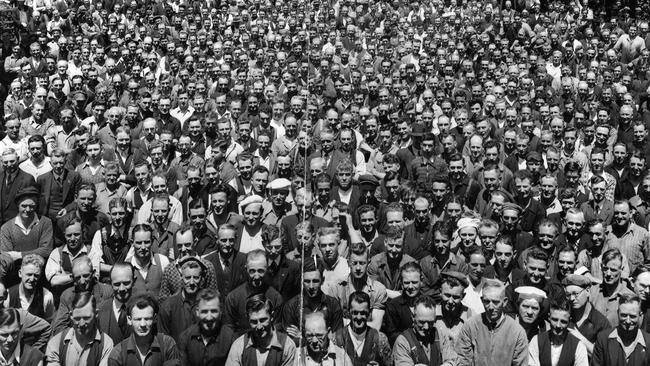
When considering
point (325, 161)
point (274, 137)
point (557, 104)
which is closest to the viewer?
point (325, 161)

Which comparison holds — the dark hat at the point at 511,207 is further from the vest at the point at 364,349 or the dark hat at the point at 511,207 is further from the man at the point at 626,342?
the vest at the point at 364,349

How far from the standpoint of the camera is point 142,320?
19.6ft

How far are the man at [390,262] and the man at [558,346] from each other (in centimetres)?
181

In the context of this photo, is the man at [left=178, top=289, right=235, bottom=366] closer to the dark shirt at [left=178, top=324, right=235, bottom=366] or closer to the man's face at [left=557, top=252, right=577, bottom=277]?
the dark shirt at [left=178, top=324, right=235, bottom=366]

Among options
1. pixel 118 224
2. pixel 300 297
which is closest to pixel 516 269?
pixel 300 297

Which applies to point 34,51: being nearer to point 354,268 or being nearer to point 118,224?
point 118,224

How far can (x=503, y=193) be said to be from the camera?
30.4 ft

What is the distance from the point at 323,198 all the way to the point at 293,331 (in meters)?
3.01

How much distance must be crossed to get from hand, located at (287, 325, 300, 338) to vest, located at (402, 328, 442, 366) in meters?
0.99

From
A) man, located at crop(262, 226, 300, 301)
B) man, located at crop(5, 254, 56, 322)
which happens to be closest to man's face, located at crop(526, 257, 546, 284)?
man, located at crop(262, 226, 300, 301)

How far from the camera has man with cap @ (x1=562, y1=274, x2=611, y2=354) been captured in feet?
22.7

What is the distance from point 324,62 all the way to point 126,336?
405 inches

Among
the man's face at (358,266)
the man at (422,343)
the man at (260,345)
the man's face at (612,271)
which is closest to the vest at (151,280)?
the man at (260,345)

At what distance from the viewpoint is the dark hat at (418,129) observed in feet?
38.8
